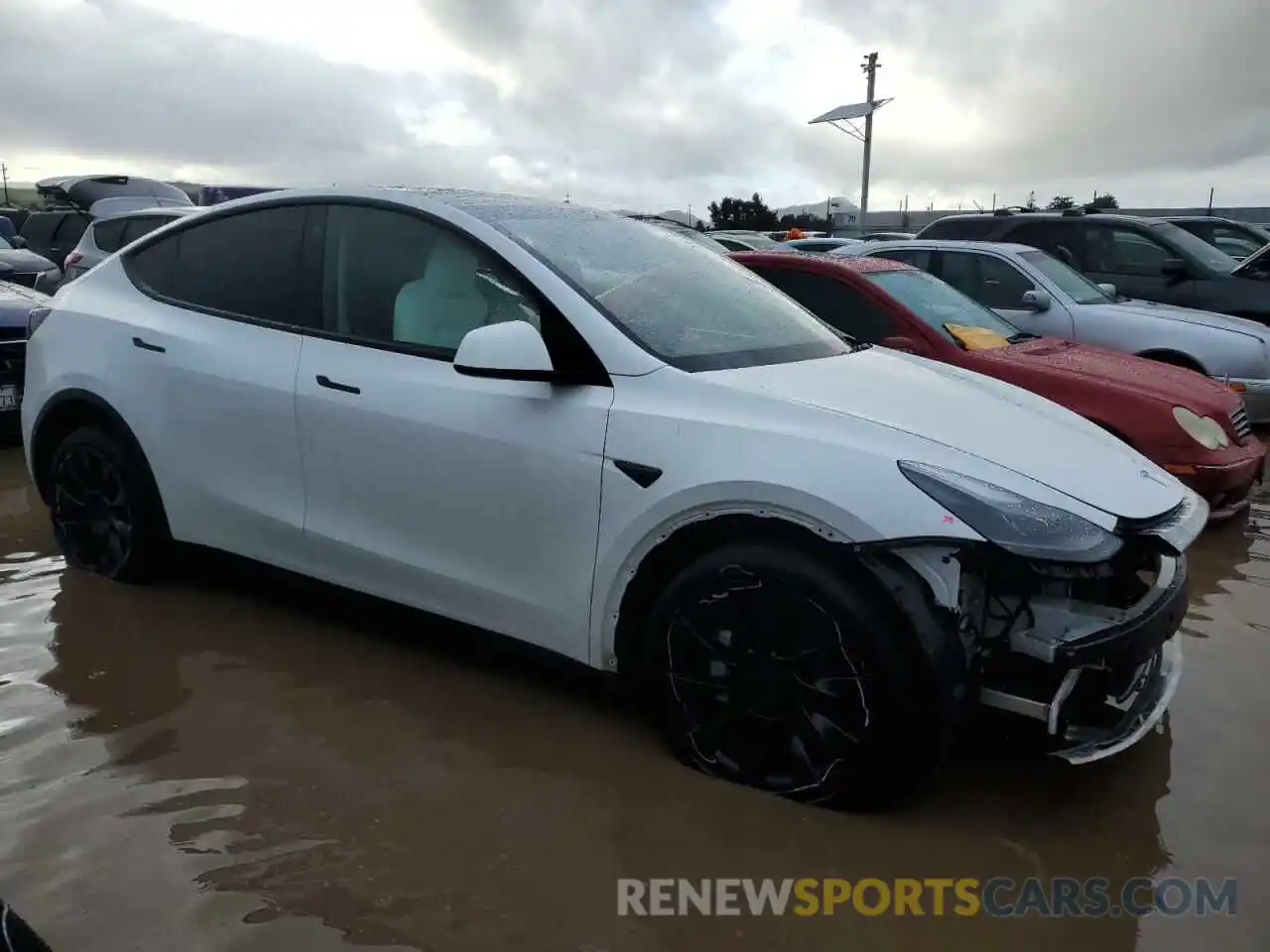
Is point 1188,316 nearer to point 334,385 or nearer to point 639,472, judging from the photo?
point 639,472

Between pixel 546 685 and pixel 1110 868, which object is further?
pixel 546 685

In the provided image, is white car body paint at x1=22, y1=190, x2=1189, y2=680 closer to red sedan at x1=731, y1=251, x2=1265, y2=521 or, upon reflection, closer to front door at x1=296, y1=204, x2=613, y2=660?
front door at x1=296, y1=204, x2=613, y2=660

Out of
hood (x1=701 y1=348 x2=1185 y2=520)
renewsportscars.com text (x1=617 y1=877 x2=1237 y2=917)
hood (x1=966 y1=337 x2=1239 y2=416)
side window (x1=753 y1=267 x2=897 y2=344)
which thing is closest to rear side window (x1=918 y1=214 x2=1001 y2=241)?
hood (x1=966 y1=337 x2=1239 y2=416)

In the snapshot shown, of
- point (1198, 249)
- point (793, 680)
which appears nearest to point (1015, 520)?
point (793, 680)

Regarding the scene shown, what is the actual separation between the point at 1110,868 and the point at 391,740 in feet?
6.48

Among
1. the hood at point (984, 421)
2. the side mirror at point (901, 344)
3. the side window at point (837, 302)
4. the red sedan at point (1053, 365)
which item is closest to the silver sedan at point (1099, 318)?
the red sedan at point (1053, 365)

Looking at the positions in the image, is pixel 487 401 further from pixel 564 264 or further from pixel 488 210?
pixel 488 210

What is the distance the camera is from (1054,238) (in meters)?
9.65

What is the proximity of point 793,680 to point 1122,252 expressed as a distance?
326 inches

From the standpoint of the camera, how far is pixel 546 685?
3537 mm

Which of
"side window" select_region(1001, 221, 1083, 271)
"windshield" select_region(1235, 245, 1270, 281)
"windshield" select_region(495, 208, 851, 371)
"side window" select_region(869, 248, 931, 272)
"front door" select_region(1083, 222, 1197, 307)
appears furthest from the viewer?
"side window" select_region(1001, 221, 1083, 271)

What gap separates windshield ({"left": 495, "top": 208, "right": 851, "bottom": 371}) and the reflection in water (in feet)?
3.80

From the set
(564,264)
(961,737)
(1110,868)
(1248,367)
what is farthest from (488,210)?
(1248,367)

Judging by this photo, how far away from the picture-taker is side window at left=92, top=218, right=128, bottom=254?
33.4ft
